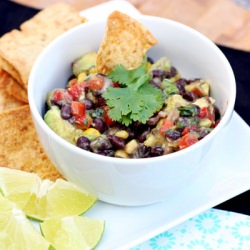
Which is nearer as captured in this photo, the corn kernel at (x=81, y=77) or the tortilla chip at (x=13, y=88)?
the corn kernel at (x=81, y=77)

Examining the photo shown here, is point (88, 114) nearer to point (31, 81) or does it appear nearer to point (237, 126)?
point (31, 81)

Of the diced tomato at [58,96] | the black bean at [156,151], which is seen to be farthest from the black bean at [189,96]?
the diced tomato at [58,96]

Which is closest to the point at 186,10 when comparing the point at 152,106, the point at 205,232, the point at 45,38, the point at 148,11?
the point at 148,11

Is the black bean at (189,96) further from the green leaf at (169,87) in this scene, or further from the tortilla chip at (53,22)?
the tortilla chip at (53,22)

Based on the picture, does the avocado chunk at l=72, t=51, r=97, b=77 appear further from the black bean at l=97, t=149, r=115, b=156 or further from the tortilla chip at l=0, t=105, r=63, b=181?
the black bean at l=97, t=149, r=115, b=156

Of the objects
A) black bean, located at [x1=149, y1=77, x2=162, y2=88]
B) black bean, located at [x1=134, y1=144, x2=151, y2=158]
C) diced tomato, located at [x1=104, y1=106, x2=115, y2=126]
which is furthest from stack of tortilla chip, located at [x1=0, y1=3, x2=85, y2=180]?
black bean, located at [x1=149, y1=77, x2=162, y2=88]

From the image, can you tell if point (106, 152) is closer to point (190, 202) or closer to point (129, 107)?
point (129, 107)

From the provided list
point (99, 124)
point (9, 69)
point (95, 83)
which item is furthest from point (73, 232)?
point (9, 69)
